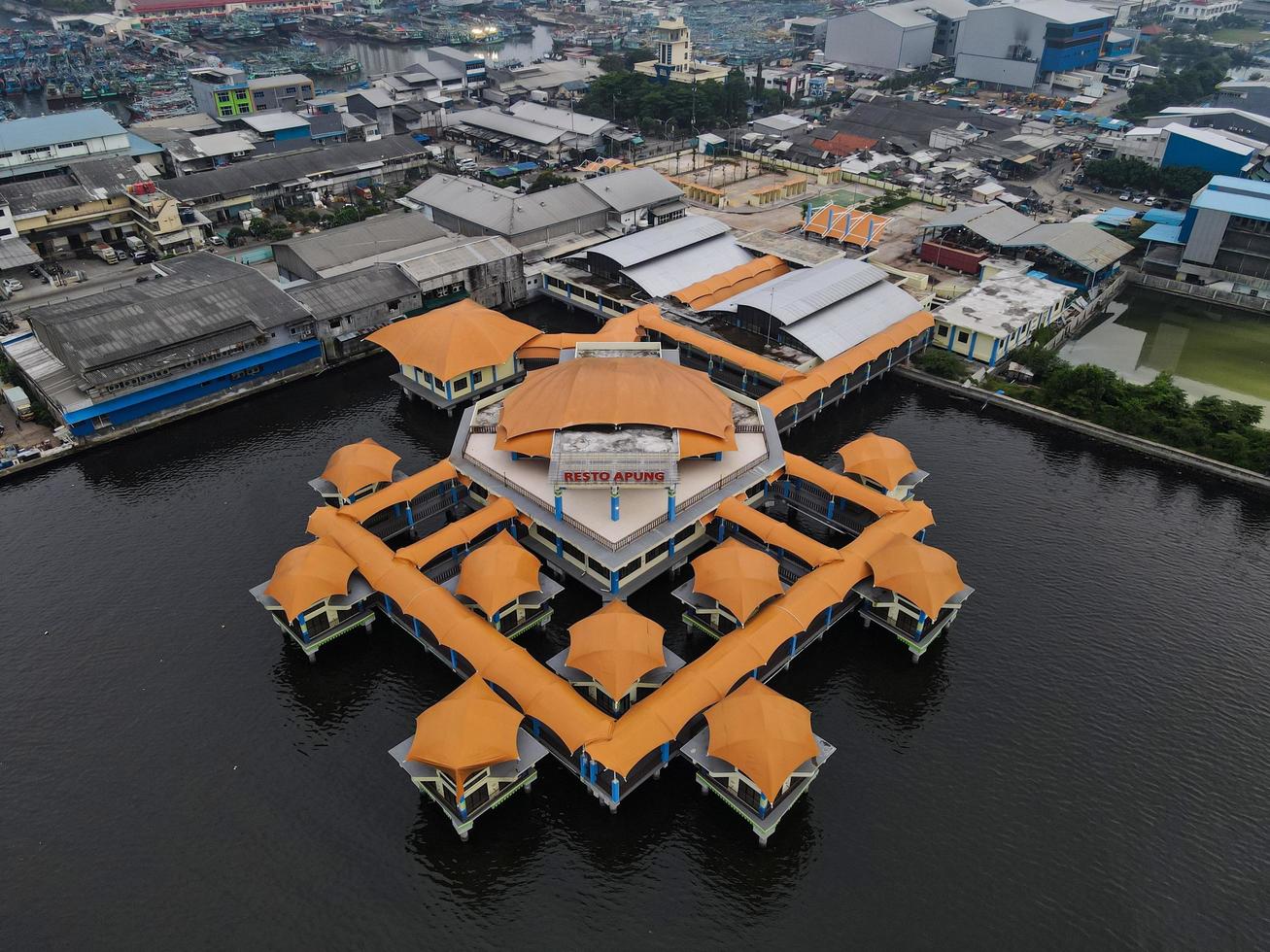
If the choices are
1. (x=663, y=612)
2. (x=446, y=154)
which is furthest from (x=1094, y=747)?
(x=446, y=154)

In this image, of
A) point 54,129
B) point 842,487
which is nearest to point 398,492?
point 842,487

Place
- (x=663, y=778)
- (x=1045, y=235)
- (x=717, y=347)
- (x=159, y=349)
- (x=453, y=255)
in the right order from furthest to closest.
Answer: (x=1045, y=235) < (x=453, y=255) < (x=717, y=347) < (x=159, y=349) < (x=663, y=778)

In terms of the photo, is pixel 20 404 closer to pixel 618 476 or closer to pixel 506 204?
pixel 618 476

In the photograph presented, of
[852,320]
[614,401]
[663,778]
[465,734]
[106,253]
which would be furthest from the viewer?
[106,253]

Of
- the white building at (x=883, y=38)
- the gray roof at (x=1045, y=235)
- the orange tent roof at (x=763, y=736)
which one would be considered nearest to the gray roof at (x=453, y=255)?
the gray roof at (x=1045, y=235)

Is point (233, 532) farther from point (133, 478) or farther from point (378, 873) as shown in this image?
point (378, 873)
